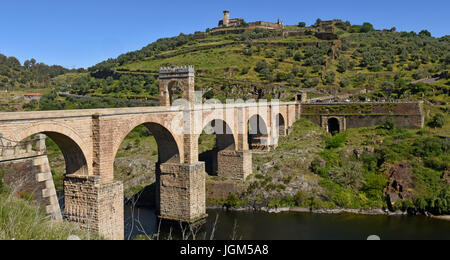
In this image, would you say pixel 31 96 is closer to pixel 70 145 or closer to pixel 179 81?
pixel 179 81

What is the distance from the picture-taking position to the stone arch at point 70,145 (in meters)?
14.0

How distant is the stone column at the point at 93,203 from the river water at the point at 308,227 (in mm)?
3382

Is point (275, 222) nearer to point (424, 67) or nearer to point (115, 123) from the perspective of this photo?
point (115, 123)

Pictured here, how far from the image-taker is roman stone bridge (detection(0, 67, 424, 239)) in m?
14.8

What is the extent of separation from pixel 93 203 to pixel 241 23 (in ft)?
253

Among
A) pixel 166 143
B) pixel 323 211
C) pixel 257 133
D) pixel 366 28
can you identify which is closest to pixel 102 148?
pixel 166 143

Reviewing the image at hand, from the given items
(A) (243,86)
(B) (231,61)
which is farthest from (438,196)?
(B) (231,61)

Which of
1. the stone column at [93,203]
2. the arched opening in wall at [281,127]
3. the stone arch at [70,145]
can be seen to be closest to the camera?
the stone arch at [70,145]

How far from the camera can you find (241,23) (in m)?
87.6

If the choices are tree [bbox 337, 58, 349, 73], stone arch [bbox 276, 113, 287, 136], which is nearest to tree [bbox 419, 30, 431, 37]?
tree [bbox 337, 58, 349, 73]

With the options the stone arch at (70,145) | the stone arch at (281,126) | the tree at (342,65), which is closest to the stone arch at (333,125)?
the stone arch at (281,126)

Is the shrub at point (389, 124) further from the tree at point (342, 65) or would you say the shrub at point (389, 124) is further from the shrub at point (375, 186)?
the tree at point (342, 65)

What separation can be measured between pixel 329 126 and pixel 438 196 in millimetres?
15681

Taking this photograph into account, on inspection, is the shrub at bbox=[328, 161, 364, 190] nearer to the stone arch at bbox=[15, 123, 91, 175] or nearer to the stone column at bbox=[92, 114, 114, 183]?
the stone column at bbox=[92, 114, 114, 183]
